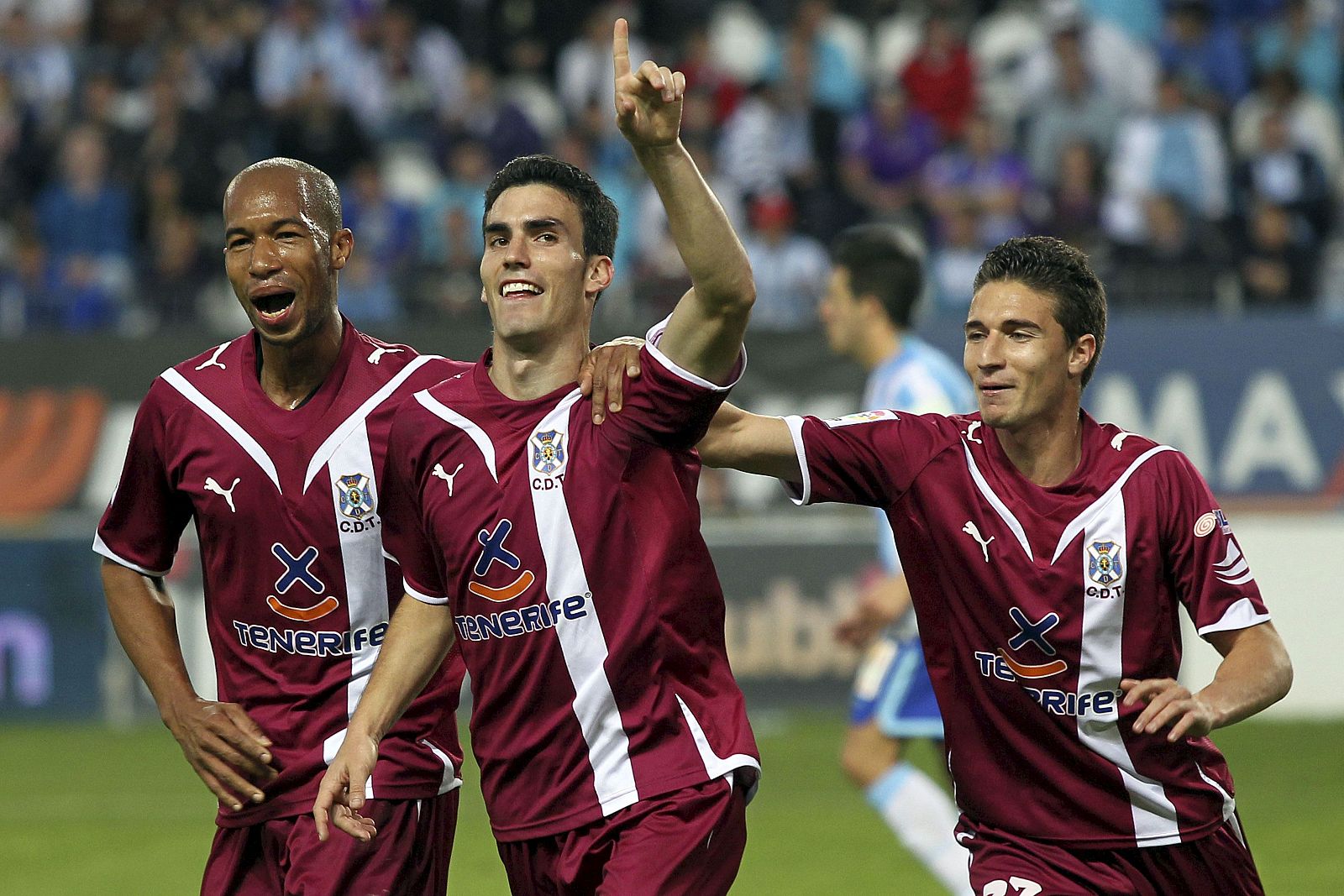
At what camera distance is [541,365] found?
4512 millimetres

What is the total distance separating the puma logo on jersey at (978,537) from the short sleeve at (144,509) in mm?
2067

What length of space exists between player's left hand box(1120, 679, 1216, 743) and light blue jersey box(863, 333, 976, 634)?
9.94 feet

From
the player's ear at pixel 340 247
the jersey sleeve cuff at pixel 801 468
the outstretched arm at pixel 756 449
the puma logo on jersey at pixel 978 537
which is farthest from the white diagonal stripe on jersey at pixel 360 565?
the puma logo on jersey at pixel 978 537

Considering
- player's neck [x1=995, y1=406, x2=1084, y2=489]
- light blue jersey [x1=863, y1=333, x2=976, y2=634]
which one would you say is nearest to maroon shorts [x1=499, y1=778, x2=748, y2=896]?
player's neck [x1=995, y1=406, x2=1084, y2=489]

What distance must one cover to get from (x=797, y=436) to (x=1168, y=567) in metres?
0.96

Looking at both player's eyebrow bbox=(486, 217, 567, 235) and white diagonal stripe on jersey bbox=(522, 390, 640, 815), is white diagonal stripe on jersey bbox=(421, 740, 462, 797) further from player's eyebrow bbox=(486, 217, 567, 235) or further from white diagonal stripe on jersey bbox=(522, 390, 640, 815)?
player's eyebrow bbox=(486, 217, 567, 235)

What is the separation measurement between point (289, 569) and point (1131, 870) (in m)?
2.23

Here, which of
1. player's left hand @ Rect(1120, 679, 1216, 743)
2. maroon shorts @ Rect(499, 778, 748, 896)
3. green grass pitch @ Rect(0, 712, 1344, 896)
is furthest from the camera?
green grass pitch @ Rect(0, 712, 1344, 896)

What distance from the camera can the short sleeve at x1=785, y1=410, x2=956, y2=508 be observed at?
468 cm

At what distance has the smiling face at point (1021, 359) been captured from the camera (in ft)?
15.0

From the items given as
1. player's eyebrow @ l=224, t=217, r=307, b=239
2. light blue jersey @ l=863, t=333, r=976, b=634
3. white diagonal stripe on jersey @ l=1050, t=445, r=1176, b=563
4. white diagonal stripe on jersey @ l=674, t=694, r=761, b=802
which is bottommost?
white diagonal stripe on jersey @ l=674, t=694, r=761, b=802

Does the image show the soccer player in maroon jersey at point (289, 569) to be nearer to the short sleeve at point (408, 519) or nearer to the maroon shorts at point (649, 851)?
the short sleeve at point (408, 519)

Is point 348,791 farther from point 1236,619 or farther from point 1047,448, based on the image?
point 1236,619

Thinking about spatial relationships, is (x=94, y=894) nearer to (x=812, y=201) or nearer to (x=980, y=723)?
(x=980, y=723)
